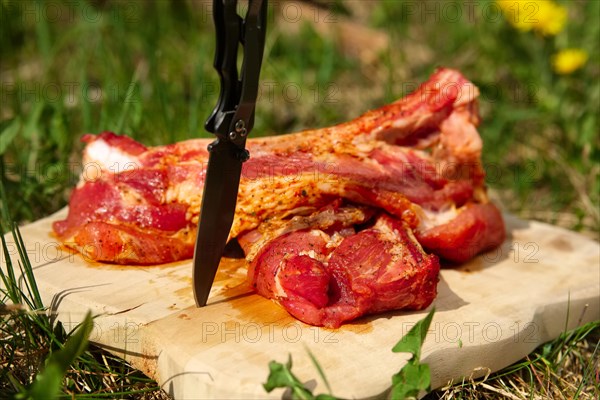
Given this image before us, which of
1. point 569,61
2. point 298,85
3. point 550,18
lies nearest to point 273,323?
point 298,85

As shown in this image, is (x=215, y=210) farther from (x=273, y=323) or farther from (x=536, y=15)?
(x=536, y=15)

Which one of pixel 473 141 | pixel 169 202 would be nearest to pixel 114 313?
pixel 169 202

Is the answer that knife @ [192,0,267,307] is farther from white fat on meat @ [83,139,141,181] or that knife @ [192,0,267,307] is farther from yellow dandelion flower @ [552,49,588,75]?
yellow dandelion flower @ [552,49,588,75]

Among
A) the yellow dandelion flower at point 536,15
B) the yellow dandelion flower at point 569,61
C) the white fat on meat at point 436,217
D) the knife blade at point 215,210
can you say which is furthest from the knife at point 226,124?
the yellow dandelion flower at point 536,15

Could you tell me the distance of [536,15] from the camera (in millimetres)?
6781

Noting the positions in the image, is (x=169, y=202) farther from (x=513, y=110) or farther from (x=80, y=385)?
(x=513, y=110)

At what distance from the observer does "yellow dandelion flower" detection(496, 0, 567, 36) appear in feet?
22.0

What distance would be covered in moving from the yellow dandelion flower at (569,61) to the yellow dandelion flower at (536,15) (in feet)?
0.87

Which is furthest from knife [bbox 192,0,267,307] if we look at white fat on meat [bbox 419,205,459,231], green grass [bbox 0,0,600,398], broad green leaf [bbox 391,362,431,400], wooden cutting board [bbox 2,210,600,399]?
white fat on meat [bbox 419,205,459,231]

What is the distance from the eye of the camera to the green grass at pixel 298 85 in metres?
5.38

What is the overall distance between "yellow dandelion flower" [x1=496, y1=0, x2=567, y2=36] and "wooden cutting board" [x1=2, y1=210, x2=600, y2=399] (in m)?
3.23

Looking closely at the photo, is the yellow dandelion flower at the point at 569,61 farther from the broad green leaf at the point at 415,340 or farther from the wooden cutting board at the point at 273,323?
the broad green leaf at the point at 415,340

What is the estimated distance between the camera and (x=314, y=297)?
3316 mm

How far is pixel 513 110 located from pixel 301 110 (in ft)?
6.56
